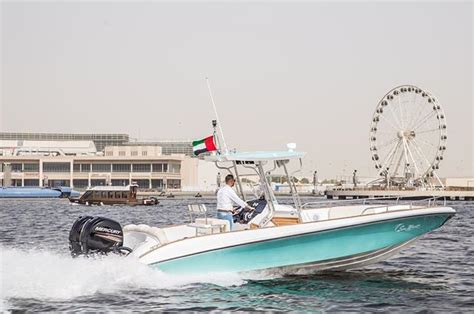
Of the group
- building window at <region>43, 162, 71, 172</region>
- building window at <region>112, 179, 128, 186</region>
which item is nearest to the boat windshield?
building window at <region>112, 179, 128, 186</region>

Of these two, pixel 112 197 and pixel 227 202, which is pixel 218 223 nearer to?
pixel 227 202

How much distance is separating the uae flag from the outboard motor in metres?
2.36

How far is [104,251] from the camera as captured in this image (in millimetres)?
16297

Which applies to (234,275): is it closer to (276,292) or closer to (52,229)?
(276,292)

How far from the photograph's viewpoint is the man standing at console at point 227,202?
57.0 ft

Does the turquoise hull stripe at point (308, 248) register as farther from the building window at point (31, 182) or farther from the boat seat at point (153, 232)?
the building window at point (31, 182)

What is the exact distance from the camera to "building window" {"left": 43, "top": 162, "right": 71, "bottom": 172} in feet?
537

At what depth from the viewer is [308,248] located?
17.2m

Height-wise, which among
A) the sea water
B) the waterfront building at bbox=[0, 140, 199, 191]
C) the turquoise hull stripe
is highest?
the waterfront building at bbox=[0, 140, 199, 191]

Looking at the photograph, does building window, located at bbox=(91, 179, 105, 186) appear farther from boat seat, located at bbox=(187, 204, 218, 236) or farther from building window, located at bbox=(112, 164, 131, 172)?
boat seat, located at bbox=(187, 204, 218, 236)

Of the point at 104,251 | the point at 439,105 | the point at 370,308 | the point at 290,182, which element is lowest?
the point at 370,308

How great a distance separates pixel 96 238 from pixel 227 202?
2.99m

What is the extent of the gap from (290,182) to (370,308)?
4.01 metres

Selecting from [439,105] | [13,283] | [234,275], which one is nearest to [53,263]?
[13,283]
